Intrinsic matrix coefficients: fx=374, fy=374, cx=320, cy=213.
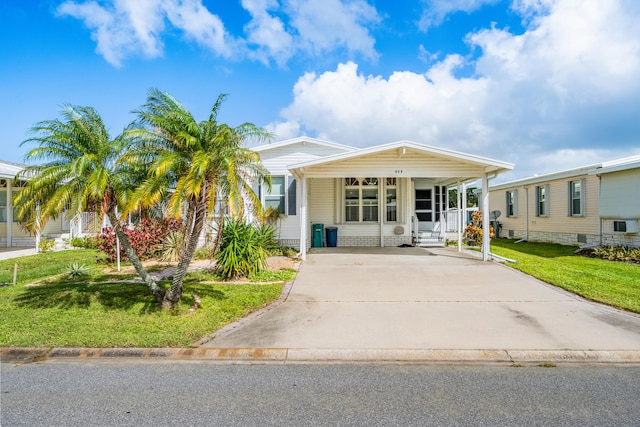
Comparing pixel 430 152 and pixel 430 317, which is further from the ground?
pixel 430 152

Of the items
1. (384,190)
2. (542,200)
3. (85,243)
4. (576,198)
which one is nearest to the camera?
(384,190)

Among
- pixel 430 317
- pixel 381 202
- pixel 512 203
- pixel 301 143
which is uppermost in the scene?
pixel 301 143

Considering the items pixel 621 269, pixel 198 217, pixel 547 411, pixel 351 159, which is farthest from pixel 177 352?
pixel 621 269

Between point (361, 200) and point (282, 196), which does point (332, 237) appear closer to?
point (361, 200)

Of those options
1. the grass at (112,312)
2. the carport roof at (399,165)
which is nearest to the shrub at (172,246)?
the grass at (112,312)

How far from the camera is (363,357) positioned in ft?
15.5

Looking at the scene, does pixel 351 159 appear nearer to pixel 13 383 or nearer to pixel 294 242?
pixel 294 242

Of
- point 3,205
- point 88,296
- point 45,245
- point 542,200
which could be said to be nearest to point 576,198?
point 542,200

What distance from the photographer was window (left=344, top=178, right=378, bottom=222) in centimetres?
1570

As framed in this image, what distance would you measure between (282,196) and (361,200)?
3.36 m

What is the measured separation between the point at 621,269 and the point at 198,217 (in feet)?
38.9

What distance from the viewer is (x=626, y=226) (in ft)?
45.1

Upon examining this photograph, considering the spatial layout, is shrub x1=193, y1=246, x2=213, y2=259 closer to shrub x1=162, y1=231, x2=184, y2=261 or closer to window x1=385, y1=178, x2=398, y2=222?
shrub x1=162, y1=231, x2=184, y2=261

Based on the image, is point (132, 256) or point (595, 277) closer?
point (132, 256)
